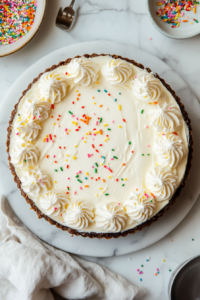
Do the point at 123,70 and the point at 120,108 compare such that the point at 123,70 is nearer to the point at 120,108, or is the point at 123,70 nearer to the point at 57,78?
the point at 120,108

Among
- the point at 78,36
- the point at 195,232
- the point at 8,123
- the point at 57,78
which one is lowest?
the point at 195,232

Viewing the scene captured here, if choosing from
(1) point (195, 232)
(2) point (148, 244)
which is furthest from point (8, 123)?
(1) point (195, 232)

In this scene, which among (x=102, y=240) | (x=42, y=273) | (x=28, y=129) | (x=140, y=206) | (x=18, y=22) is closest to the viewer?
(x=140, y=206)

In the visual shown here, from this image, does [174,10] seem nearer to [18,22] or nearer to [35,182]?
[18,22]

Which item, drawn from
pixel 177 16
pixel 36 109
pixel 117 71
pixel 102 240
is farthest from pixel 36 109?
pixel 177 16

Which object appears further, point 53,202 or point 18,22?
point 18,22

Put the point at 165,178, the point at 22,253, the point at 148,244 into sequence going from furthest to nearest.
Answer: the point at 148,244 → the point at 22,253 → the point at 165,178

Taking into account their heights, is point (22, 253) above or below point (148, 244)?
above

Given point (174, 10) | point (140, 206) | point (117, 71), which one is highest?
point (174, 10)

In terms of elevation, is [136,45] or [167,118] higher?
[136,45]
